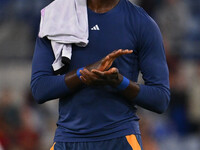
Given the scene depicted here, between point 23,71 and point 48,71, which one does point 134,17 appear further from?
point 23,71

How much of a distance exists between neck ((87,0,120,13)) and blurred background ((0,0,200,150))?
3242 mm

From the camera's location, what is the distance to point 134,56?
8.54 ft

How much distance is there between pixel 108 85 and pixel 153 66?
0.83 ft

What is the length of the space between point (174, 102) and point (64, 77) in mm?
4826

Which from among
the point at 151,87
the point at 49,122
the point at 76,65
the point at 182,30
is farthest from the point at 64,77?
the point at 182,30

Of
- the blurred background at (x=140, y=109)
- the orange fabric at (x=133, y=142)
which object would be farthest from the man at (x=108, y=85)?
the blurred background at (x=140, y=109)

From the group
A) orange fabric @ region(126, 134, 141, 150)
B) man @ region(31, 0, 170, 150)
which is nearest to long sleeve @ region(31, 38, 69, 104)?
man @ region(31, 0, 170, 150)

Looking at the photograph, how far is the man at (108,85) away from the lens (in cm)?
248

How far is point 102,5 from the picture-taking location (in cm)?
267

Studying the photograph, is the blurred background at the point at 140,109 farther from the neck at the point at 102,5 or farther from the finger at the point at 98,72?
the finger at the point at 98,72

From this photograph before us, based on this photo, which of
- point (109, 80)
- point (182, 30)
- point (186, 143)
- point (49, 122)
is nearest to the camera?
point (109, 80)

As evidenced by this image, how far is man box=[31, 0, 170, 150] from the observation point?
2.48 meters

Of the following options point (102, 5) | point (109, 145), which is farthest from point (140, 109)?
point (109, 145)

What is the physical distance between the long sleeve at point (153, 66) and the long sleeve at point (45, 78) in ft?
1.39
